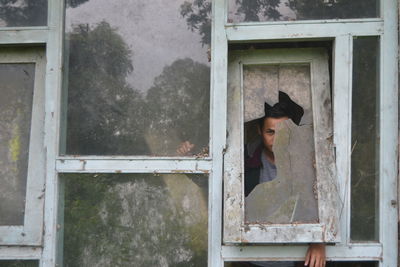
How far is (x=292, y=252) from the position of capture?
226 centimetres

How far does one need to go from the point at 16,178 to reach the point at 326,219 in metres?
1.63

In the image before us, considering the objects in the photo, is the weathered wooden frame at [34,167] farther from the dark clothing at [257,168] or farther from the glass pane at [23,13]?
the dark clothing at [257,168]

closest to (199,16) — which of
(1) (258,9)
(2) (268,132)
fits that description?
(1) (258,9)

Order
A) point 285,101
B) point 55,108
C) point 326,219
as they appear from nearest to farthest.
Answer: point 326,219
point 55,108
point 285,101

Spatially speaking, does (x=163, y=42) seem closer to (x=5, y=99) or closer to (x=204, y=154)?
(x=204, y=154)

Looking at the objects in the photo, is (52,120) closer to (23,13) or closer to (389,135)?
(23,13)

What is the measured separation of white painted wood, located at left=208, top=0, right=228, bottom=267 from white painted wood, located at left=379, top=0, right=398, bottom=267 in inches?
31.2

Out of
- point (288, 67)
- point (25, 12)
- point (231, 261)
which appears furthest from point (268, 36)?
point (25, 12)

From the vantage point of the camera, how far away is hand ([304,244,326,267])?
2.21 meters

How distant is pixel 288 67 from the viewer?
247 centimetres

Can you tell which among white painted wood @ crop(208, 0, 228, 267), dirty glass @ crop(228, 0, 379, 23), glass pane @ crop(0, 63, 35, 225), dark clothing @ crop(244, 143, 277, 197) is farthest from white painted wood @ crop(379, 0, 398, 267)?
glass pane @ crop(0, 63, 35, 225)

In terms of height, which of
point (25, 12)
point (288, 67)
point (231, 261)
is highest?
point (25, 12)

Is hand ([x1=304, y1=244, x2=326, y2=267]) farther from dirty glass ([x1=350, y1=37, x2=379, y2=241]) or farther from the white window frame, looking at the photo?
dirty glass ([x1=350, y1=37, x2=379, y2=241])

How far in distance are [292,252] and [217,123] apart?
2.46 ft
